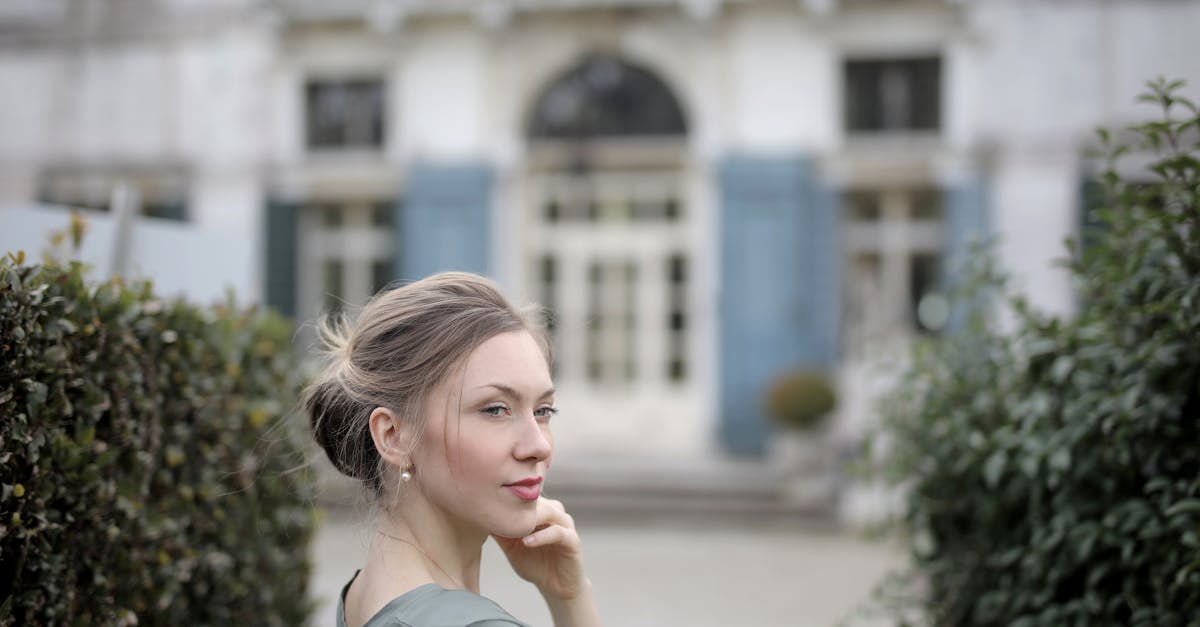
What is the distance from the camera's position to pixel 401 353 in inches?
65.5

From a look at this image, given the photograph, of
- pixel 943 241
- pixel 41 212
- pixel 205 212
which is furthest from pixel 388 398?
pixel 205 212

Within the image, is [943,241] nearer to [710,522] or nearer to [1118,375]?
[710,522]

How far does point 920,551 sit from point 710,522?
6374mm

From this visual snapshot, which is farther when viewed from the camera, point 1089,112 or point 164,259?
point 1089,112

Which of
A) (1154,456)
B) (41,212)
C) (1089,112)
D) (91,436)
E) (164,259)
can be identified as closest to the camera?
(91,436)

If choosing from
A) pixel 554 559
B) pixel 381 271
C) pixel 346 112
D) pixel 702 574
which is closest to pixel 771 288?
pixel 702 574

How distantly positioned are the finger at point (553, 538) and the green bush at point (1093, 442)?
1171 millimetres

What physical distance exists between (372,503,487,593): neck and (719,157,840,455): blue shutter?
30.3 feet

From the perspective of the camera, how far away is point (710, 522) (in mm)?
9625

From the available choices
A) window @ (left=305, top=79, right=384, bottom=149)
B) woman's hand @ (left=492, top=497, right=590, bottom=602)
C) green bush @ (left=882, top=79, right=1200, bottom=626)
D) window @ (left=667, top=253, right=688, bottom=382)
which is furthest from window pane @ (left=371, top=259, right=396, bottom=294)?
woman's hand @ (left=492, top=497, right=590, bottom=602)

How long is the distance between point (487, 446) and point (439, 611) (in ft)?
0.79

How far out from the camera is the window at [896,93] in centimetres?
1095

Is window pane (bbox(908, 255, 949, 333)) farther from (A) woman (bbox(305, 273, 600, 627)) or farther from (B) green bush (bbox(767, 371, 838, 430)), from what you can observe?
(A) woman (bbox(305, 273, 600, 627))

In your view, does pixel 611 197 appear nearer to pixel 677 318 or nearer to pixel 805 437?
pixel 677 318
